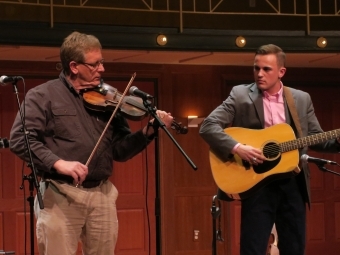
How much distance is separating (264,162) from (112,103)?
45.7 inches

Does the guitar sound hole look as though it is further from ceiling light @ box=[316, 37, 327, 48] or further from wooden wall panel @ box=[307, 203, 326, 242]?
wooden wall panel @ box=[307, 203, 326, 242]

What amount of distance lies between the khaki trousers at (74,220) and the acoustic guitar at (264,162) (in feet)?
3.24

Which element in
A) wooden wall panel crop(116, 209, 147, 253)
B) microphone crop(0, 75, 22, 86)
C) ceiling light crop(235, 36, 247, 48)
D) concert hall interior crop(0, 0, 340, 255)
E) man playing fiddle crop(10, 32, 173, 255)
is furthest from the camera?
wooden wall panel crop(116, 209, 147, 253)

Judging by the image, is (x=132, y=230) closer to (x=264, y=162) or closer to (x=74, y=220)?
(x=264, y=162)

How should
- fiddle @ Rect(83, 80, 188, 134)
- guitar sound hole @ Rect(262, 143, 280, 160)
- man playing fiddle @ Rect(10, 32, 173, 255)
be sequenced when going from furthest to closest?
1. guitar sound hole @ Rect(262, 143, 280, 160)
2. fiddle @ Rect(83, 80, 188, 134)
3. man playing fiddle @ Rect(10, 32, 173, 255)

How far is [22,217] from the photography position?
7441mm

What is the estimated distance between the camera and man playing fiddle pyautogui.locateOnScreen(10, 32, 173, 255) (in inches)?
124

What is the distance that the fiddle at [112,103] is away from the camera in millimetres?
3311

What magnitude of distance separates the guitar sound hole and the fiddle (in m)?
0.86

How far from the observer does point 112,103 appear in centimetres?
333

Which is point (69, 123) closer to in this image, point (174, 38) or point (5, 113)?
point (174, 38)

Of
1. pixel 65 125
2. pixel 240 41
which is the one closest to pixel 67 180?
pixel 65 125

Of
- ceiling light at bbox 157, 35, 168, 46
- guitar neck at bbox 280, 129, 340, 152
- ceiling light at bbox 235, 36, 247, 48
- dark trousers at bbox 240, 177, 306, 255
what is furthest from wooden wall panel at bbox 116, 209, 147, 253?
guitar neck at bbox 280, 129, 340, 152

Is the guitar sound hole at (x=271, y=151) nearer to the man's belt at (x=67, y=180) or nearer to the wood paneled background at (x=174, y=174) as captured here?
the man's belt at (x=67, y=180)
